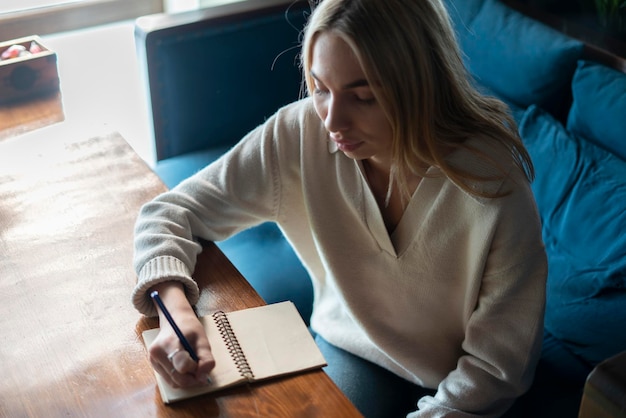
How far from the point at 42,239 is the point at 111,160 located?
273 mm

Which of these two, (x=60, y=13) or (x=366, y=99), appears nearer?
(x=366, y=99)

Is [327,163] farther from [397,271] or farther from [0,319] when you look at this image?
[0,319]

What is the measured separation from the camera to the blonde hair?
1.03 metres

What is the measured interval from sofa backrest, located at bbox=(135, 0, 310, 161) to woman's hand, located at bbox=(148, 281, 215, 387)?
3.36 ft

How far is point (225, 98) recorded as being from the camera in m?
2.16

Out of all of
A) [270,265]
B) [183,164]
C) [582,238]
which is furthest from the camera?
[183,164]

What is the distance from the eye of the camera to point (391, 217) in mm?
1274

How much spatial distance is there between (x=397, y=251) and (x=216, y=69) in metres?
1.06

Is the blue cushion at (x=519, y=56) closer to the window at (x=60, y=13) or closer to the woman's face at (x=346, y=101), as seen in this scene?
the woman's face at (x=346, y=101)

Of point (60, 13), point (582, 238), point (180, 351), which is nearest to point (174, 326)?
point (180, 351)

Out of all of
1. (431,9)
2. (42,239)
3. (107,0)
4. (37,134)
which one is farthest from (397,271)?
(107,0)

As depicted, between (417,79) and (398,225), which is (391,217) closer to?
(398,225)

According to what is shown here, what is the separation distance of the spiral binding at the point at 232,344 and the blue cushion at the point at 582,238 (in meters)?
0.76

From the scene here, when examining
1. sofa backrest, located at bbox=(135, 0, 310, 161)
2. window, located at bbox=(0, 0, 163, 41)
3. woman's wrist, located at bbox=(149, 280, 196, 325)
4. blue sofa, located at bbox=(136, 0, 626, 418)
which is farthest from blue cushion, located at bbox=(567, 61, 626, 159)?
window, located at bbox=(0, 0, 163, 41)
